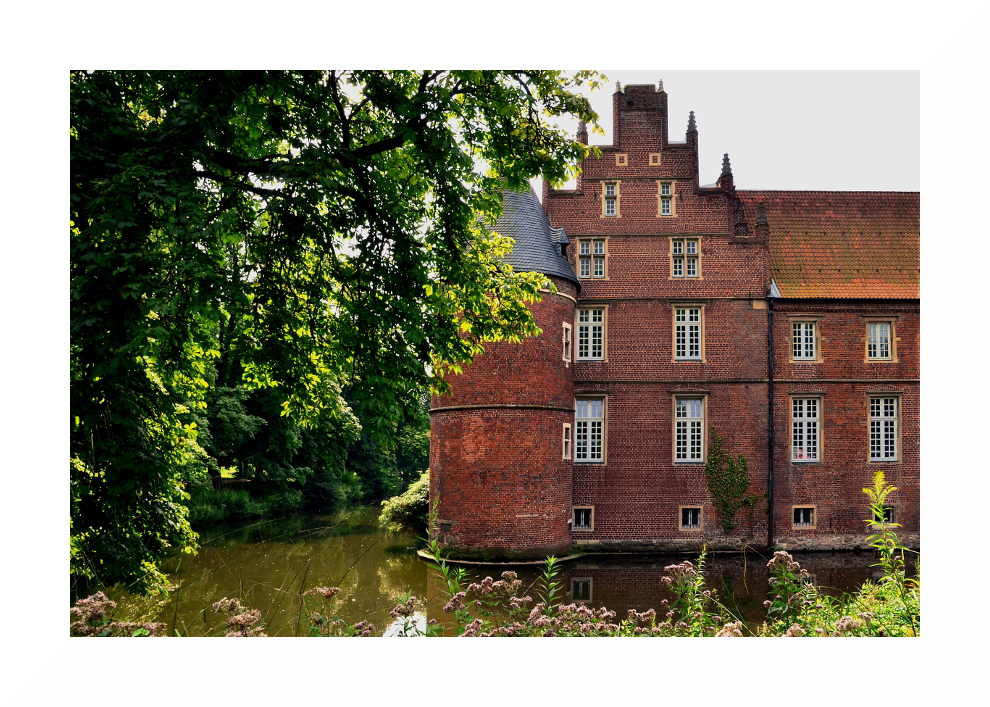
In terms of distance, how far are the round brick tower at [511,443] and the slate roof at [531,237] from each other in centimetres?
3

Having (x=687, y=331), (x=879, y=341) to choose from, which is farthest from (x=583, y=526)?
(x=879, y=341)

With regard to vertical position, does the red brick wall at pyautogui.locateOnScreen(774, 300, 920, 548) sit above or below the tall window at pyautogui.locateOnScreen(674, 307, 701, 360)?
below

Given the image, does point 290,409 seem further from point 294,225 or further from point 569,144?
point 569,144

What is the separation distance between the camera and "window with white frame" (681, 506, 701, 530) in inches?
633

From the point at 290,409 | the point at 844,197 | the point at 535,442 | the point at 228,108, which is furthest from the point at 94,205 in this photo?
the point at 844,197

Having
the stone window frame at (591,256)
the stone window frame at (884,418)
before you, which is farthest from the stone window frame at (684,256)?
the stone window frame at (884,418)

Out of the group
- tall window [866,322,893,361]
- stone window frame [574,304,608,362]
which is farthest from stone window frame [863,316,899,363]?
stone window frame [574,304,608,362]

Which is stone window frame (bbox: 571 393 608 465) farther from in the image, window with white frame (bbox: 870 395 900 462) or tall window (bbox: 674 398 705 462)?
window with white frame (bbox: 870 395 900 462)

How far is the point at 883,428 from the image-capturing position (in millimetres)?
16844

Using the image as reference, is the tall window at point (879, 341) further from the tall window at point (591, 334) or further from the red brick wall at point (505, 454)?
the red brick wall at point (505, 454)

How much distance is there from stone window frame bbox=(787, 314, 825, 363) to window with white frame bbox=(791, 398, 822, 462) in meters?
0.98

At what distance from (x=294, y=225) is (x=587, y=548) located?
1181cm

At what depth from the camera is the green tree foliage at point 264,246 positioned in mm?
5305

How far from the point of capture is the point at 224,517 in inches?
656
